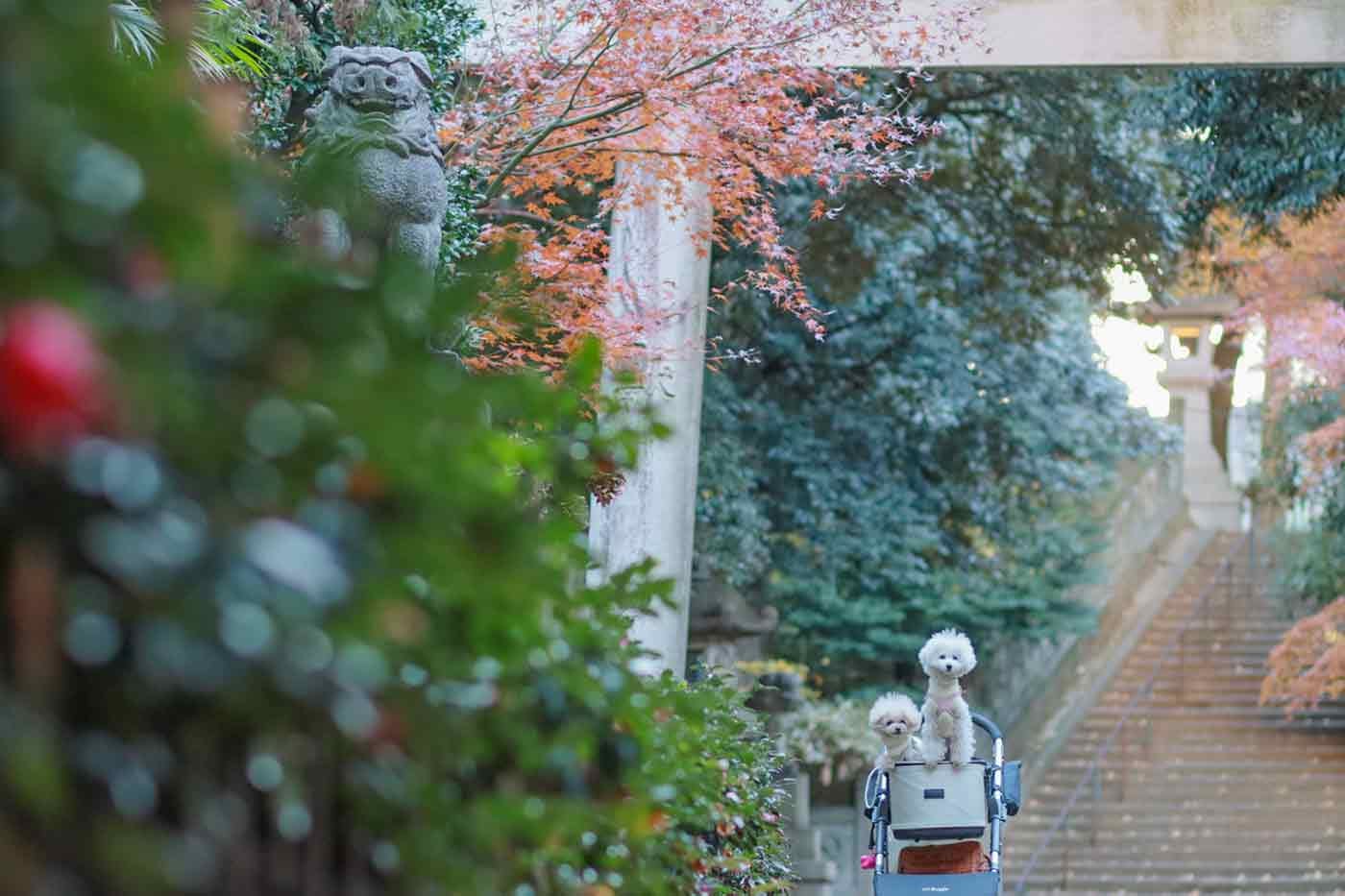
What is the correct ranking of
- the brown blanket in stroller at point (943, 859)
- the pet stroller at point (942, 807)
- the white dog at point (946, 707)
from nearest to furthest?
the pet stroller at point (942, 807)
the white dog at point (946, 707)
the brown blanket in stroller at point (943, 859)

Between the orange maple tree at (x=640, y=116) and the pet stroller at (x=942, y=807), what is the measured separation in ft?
7.52

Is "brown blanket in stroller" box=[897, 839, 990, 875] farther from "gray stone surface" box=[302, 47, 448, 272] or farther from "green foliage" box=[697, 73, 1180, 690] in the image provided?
"green foliage" box=[697, 73, 1180, 690]

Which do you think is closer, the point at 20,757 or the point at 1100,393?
the point at 20,757

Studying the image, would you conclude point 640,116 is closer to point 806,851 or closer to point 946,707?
point 946,707

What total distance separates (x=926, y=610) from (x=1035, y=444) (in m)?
1.75

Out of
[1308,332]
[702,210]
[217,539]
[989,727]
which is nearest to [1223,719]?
[1308,332]

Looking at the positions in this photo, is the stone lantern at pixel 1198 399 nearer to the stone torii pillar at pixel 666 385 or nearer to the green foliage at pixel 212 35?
the stone torii pillar at pixel 666 385

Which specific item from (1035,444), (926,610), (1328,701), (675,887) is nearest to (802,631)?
(926,610)

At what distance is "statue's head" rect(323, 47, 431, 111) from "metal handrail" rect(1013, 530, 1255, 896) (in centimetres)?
1127

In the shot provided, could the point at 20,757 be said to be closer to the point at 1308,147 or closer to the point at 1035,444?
the point at 1308,147

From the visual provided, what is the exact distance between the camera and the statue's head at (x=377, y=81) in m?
5.93

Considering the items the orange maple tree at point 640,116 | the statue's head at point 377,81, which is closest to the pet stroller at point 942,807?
the orange maple tree at point 640,116

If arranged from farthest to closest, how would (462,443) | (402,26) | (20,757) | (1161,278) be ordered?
(1161,278), (402,26), (462,443), (20,757)

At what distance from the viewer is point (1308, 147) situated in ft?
40.9
